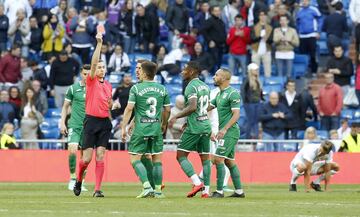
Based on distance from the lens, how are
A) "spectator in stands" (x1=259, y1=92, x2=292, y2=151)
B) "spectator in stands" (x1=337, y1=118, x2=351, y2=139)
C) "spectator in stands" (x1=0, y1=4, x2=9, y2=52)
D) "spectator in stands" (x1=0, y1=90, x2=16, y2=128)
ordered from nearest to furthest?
"spectator in stands" (x1=337, y1=118, x2=351, y2=139) < "spectator in stands" (x1=259, y1=92, x2=292, y2=151) < "spectator in stands" (x1=0, y1=90, x2=16, y2=128) < "spectator in stands" (x1=0, y1=4, x2=9, y2=52)

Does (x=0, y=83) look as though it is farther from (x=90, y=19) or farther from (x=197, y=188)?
(x=197, y=188)

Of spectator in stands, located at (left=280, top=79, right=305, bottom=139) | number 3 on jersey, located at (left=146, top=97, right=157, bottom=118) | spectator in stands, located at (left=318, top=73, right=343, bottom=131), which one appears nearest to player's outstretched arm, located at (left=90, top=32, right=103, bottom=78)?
number 3 on jersey, located at (left=146, top=97, right=157, bottom=118)

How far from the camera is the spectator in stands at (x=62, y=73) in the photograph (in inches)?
1462

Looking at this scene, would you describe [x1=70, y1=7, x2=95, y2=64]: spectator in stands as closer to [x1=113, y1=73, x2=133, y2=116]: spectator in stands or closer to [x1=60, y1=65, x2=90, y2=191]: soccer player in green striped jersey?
[x1=113, y1=73, x2=133, y2=116]: spectator in stands

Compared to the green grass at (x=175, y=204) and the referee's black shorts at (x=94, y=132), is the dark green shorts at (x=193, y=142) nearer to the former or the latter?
the green grass at (x=175, y=204)

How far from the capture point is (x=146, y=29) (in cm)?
3869

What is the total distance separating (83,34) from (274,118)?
6763 mm

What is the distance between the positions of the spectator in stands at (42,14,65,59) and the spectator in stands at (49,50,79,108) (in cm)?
154

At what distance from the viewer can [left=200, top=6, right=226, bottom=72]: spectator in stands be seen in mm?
37812

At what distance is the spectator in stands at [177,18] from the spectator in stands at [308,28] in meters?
3.14

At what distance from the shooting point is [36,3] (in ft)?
133

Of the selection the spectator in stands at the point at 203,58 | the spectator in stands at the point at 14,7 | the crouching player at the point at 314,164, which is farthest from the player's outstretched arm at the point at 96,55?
the spectator in stands at the point at 14,7

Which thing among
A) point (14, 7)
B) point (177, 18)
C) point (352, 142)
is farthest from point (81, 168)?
point (14, 7)

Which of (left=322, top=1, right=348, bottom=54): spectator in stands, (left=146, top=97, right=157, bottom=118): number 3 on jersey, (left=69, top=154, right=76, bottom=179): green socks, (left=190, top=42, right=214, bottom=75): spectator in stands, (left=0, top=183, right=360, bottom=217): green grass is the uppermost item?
(left=322, top=1, right=348, bottom=54): spectator in stands
